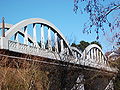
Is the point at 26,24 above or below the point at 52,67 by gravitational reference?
above

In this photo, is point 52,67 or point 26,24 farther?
point 52,67

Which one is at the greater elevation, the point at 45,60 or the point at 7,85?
the point at 45,60

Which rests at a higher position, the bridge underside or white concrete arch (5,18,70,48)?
white concrete arch (5,18,70,48)

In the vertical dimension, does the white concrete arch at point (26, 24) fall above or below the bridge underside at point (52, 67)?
above

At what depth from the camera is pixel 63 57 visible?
22.7 m

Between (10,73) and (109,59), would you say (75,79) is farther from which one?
(109,59)

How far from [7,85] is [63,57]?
25.9 feet

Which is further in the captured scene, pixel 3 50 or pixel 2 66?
pixel 2 66

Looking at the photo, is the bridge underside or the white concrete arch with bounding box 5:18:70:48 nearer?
the bridge underside

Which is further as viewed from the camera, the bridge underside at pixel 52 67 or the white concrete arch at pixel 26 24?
the white concrete arch at pixel 26 24

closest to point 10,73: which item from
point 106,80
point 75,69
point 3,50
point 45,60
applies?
point 3,50

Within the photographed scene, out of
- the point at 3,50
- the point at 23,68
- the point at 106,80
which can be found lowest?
the point at 106,80

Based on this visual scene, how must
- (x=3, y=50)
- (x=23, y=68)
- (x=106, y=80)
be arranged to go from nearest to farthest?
(x=3, y=50) → (x=23, y=68) → (x=106, y=80)

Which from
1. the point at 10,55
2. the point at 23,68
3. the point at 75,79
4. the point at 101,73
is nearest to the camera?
the point at 10,55
